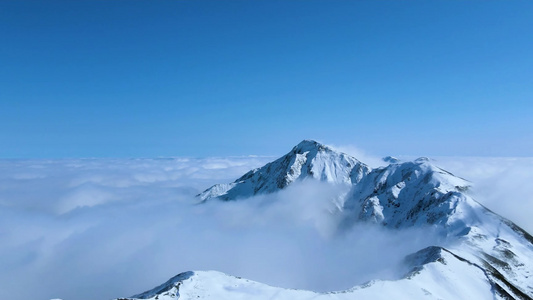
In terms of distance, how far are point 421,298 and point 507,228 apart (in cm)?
9564

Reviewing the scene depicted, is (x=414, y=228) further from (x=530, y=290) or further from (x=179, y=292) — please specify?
(x=179, y=292)

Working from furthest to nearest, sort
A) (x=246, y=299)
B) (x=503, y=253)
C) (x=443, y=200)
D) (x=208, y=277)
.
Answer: (x=443, y=200)
(x=503, y=253)
(x=208, y=277)
(x=246, y=299)

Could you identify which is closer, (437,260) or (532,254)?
(437,260)

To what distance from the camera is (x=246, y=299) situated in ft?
169

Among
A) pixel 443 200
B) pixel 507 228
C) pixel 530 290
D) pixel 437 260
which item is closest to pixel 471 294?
pixel 437 260

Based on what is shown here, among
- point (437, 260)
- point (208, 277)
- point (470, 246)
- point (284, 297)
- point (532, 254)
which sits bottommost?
point (532, 254)

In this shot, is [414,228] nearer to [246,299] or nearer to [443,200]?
[443,200]

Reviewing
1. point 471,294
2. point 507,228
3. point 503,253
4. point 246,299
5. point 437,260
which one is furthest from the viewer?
point 507,228

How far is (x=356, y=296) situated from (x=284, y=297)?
13570mm

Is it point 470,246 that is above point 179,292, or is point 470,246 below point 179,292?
below

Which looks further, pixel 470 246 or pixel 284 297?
pixel 470 246

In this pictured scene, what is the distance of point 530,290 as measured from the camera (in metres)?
74.8

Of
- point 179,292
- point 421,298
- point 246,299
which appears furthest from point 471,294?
point 179,292

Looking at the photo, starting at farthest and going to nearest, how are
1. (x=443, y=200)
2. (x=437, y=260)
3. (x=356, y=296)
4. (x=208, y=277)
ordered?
(x=443, y=200) → (x=437, y=260) → (x=208, y=277) → (x=356, y=296)
